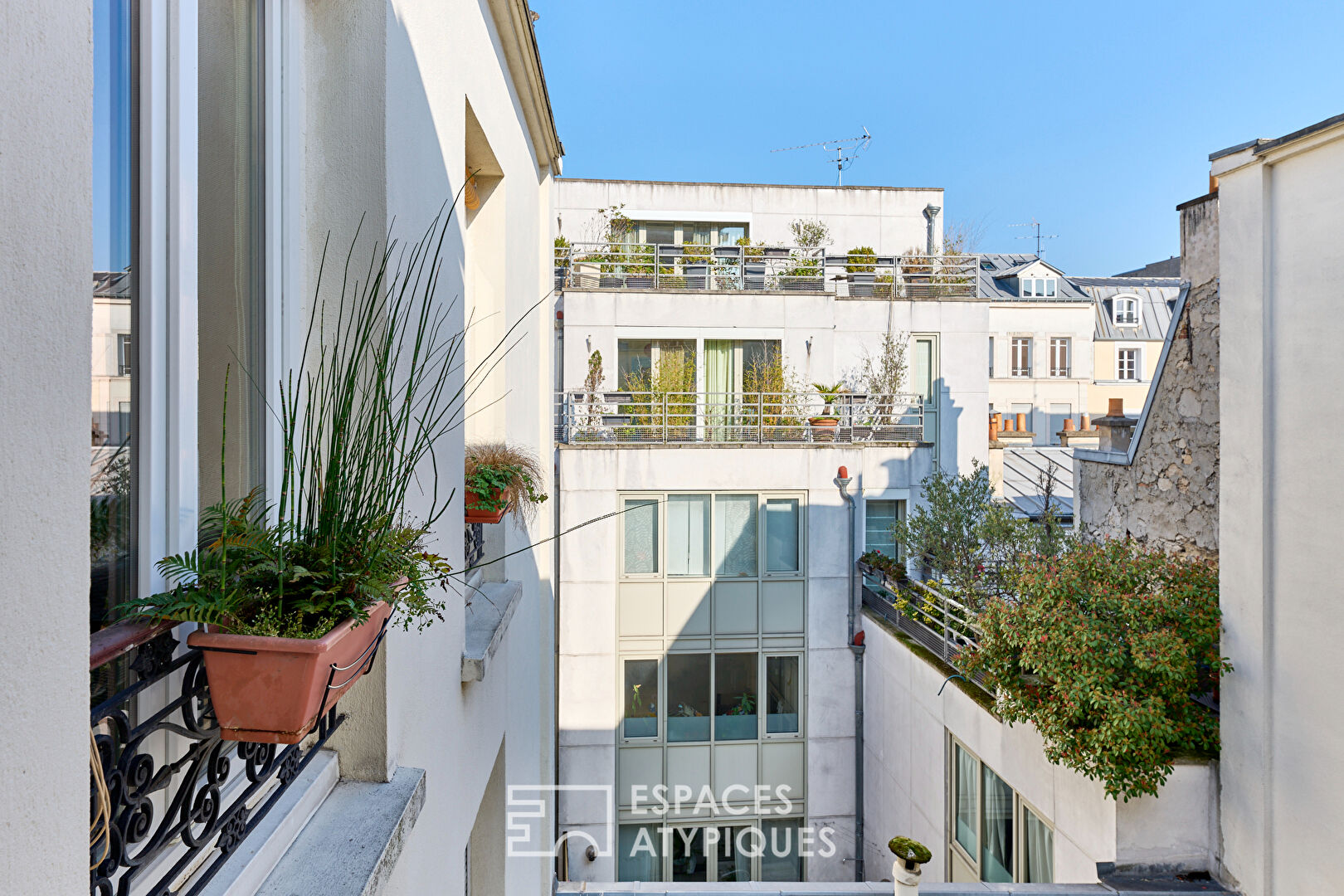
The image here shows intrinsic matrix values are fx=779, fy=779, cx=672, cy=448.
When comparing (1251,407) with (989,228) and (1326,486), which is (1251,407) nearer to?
(1326,486)

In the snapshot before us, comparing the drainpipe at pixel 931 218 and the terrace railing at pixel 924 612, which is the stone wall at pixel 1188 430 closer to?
the terrace railing at pixel 924 612

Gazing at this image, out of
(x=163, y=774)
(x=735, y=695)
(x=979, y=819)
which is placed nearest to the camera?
(x=163, y=774)

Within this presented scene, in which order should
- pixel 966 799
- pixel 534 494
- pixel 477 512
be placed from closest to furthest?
pixel 477 512, pixel 534 494, pixel 966 799

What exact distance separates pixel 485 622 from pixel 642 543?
7.16 m

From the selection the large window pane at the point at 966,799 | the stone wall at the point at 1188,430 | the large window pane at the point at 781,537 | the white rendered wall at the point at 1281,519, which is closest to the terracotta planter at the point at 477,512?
the white rendered wall at the point at 1281,519

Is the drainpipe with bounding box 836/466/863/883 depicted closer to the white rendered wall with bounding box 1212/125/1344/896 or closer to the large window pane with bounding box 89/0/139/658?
the white rendered wall with bounding box 1212/125/1344/896

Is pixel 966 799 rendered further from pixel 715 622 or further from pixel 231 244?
pixel 231 244

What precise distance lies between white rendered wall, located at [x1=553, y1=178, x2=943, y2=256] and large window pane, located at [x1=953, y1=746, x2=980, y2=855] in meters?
10.8

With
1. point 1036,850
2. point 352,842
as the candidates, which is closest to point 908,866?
point 1036,850

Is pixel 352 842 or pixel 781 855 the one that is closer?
pixel 352 842

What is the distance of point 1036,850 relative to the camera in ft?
19.6

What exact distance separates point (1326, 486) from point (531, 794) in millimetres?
5213

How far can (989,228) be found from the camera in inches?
500

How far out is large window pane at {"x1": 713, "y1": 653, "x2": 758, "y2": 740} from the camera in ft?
33.9
